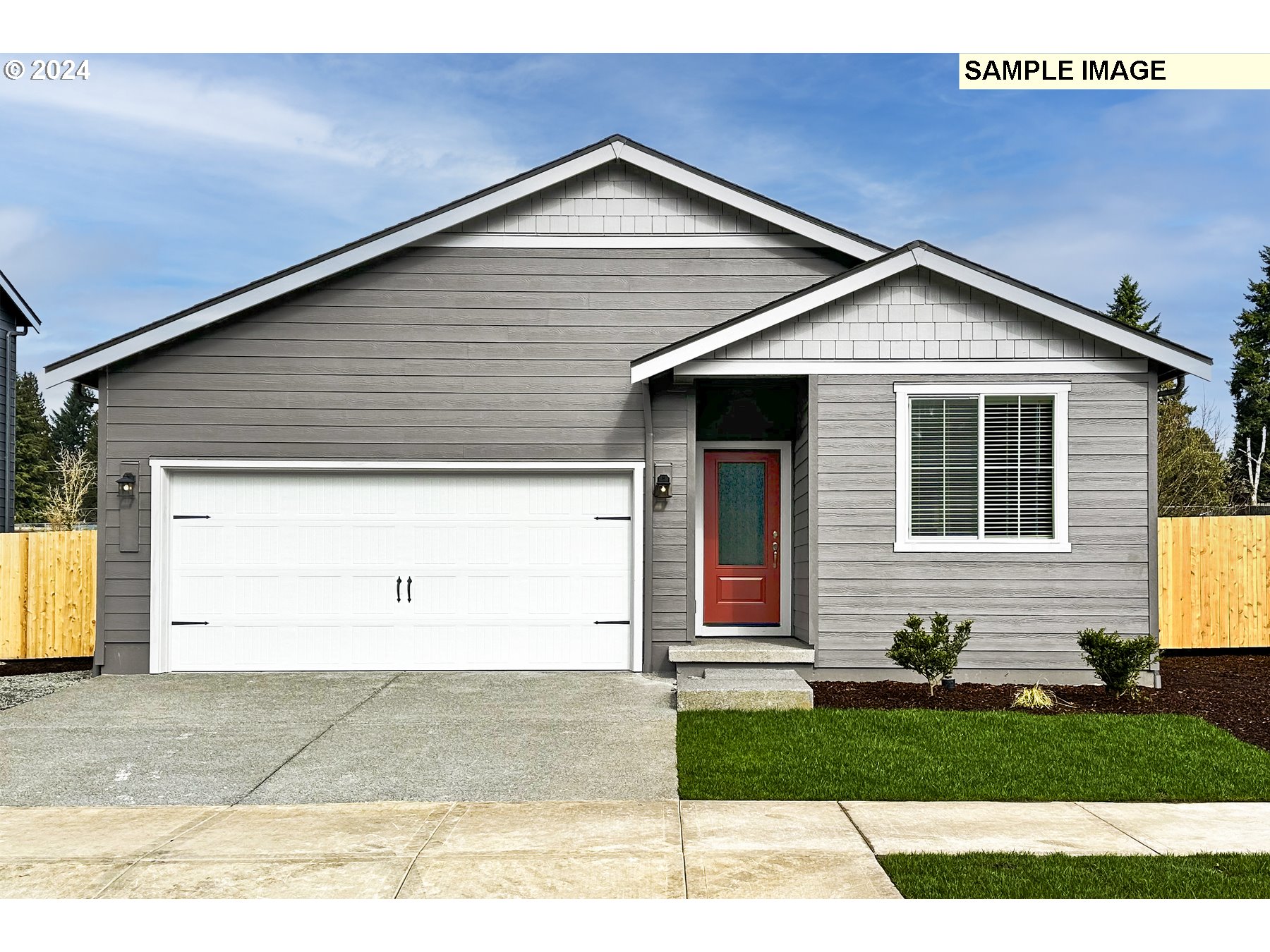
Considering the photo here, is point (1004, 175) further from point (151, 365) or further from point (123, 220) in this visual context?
point (123, 220)

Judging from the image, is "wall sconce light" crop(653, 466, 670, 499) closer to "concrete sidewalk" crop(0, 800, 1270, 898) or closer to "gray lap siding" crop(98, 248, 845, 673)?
"gray lap siding" crop(98, 248, 845, 673)

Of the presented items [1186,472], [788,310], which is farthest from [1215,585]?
[1186,472]

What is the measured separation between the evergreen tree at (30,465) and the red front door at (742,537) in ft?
123

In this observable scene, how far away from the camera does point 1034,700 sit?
901 centimetres

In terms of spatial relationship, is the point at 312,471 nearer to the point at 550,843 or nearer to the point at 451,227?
the point at 451,227

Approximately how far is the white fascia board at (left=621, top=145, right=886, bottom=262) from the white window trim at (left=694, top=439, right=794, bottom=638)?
2301mm

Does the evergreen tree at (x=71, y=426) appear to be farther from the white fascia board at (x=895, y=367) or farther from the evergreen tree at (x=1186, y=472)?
the white fascia board at (x=895, y=367)

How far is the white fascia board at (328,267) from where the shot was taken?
10883 millimetres

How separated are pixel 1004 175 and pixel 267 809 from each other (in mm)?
25108

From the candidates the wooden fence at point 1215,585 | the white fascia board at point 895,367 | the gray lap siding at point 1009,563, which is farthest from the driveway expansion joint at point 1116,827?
the wooden fence at point 1215,585

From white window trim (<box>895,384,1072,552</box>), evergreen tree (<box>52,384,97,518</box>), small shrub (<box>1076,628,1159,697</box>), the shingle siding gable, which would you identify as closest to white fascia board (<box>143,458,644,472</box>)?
the shingle siding gable

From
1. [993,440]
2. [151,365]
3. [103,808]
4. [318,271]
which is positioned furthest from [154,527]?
[993,440]

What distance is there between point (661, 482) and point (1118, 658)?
4.65 meters

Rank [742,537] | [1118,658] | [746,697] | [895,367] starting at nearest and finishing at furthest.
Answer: [746,697], [1118,658], [895,367], [742,537]
